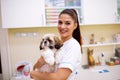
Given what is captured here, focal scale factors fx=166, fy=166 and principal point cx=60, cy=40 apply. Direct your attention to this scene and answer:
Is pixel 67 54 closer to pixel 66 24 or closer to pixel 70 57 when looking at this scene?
pixel 70 57

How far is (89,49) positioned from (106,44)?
297 millimetres

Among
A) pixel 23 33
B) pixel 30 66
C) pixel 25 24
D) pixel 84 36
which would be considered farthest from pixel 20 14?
pixel 84 36

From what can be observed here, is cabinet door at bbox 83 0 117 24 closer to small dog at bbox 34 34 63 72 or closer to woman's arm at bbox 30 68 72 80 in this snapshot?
small dog at bbox 34 34 63 72

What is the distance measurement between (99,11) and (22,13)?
1.12 metres

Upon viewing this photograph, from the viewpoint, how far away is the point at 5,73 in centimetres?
255

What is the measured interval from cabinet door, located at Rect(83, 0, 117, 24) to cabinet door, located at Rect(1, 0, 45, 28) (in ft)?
2.13

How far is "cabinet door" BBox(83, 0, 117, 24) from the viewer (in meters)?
2.42

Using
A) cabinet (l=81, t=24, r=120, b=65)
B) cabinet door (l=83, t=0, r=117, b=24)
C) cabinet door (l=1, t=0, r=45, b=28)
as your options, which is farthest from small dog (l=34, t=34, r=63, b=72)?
cabinet (l=81, t=24, r=120, b=65)

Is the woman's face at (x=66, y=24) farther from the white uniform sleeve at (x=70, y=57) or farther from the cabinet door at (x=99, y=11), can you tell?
the cabinet door at (x=99, y=11)

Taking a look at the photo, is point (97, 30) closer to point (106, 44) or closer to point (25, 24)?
point (106, 44)

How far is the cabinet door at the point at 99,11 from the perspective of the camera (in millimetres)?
2418

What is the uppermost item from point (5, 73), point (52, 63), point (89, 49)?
point (52, 63)

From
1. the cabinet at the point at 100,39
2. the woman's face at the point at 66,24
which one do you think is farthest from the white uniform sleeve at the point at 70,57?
the cabinet at the point at 100,39

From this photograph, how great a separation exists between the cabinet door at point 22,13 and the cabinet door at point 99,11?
65cm
